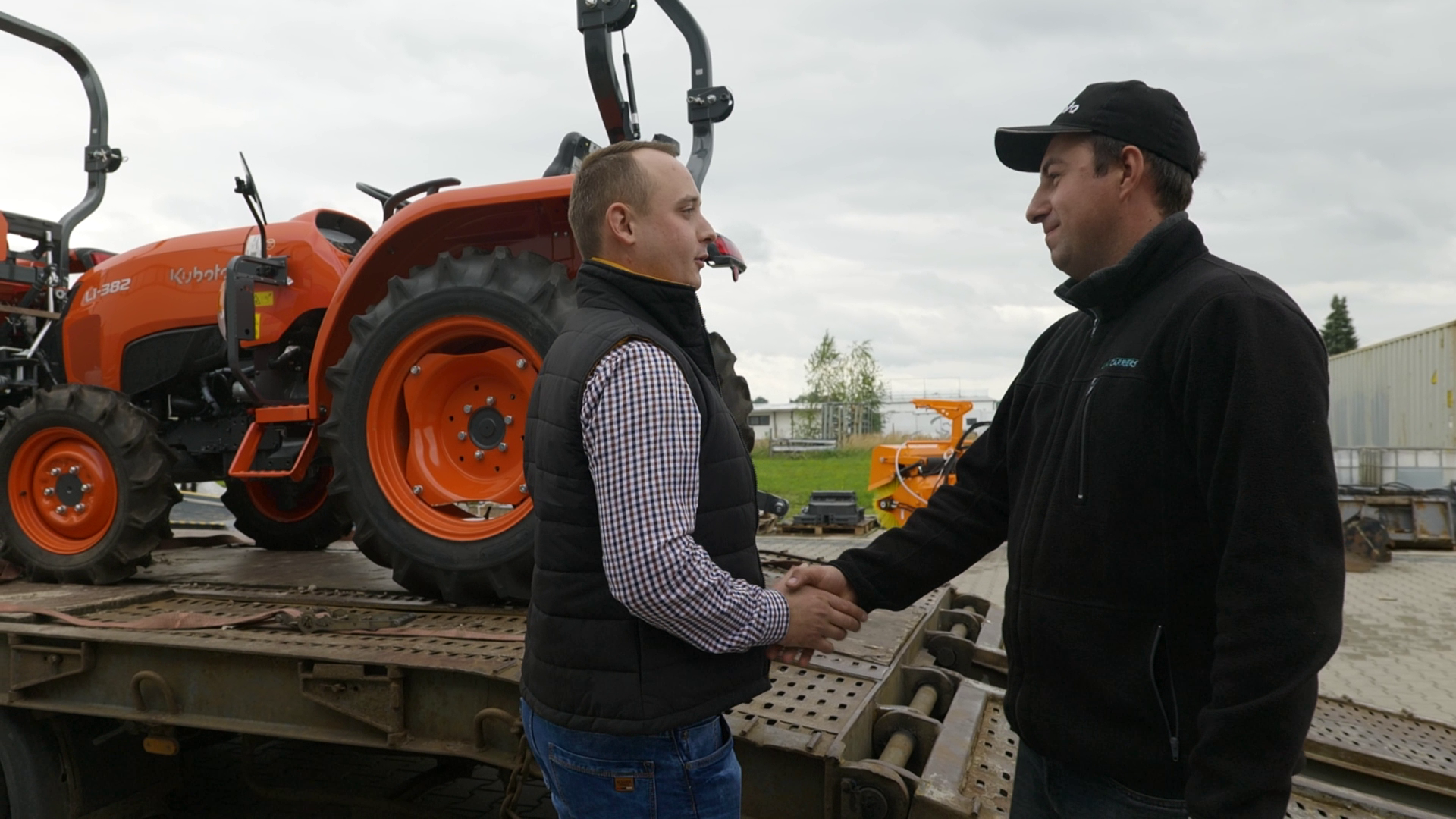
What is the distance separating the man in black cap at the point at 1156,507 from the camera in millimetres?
1387

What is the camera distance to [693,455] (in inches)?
67.9

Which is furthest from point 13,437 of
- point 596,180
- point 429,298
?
point 596,180

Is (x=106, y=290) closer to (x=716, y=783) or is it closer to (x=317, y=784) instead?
(x=317, y=784)

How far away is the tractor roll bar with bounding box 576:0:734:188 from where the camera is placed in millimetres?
3531

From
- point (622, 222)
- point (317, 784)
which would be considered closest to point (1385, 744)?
point (622, 222)

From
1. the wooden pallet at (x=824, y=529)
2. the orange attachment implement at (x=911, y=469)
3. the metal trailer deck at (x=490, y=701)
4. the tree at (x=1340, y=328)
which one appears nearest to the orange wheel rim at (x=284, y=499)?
the metal trailer deck at (x=490, y=701)

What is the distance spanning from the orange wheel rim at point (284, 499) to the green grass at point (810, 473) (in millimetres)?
10111

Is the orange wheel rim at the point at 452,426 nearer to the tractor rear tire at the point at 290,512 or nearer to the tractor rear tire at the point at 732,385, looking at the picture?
the tractor rear tire at the point at 732,385

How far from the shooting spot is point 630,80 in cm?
373

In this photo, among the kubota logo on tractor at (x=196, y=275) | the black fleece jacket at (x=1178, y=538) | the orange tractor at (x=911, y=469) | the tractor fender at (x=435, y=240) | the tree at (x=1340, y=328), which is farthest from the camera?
the tree at (x=1340, y=328)

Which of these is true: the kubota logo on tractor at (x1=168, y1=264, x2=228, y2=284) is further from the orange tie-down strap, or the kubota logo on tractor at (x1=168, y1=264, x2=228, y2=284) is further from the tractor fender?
the orange tie-down strap

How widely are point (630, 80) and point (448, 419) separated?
4.47 ft

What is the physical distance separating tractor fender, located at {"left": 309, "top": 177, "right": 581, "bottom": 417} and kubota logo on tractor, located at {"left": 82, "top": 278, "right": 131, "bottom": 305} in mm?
1751

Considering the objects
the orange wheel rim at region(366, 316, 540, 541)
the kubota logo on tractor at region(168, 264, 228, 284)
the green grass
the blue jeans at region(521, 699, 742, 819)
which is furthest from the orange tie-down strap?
the green grass
